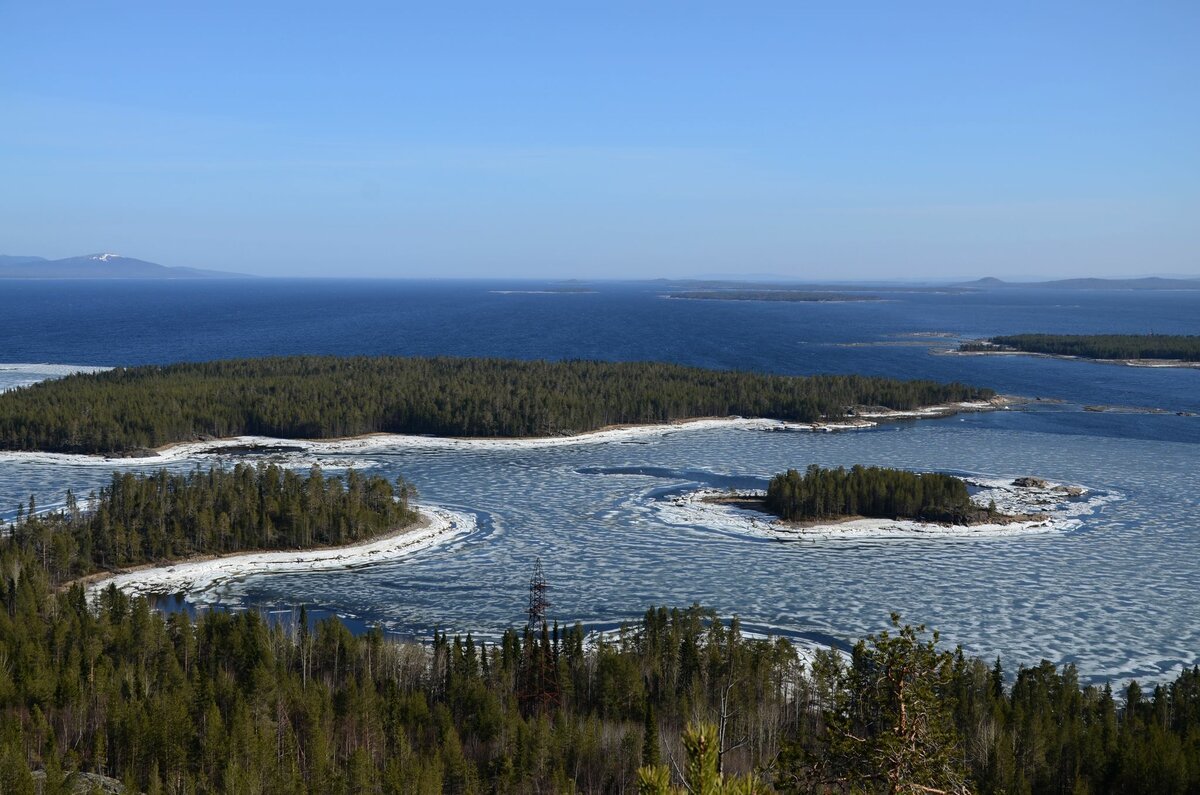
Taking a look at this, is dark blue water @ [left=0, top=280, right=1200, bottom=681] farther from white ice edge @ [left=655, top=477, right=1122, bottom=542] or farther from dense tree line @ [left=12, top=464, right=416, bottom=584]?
dense tree line @ [left=12, top=464, right=416, bottom=584]

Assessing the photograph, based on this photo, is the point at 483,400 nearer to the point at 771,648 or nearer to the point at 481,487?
the point at 481,487

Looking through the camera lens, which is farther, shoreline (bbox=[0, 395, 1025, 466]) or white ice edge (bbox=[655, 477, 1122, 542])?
shoreline (bbox=[0, 395, 1025, 466])

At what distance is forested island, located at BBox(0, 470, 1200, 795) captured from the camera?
1061 inches

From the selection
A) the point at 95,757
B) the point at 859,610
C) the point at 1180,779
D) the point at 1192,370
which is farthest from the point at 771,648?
the point at 1192,370

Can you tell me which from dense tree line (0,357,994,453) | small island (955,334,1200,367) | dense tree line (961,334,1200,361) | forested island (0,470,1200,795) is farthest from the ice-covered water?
dense tree line (961,334,1200,361)

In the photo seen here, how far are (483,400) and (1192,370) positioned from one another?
332ft

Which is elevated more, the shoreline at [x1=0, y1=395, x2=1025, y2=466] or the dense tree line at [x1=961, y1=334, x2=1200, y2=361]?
the dense tree line at [x1=961, y1=334, x2=1200, y2=361]

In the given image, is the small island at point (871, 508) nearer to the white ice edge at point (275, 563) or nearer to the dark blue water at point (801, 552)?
the dark blue water at point (801, 552)

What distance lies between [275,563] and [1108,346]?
138m

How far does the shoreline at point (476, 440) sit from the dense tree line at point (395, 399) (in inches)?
49.0

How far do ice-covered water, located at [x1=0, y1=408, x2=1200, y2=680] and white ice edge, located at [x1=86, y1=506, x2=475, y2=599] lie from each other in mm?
1023

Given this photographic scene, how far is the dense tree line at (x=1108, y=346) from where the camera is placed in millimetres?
149250

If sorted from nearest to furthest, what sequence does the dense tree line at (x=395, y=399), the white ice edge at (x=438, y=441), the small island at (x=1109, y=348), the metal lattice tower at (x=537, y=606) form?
the metal lattice tower at (x=537, y=606) < the white ice edge at (x=438, y=441) < the dense tree line at (x=395, y=399) < the small island at (x=1109, y=348)

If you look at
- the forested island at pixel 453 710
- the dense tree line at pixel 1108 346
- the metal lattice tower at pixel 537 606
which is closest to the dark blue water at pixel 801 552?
the metal lattice tower at pixel 537 606
